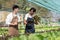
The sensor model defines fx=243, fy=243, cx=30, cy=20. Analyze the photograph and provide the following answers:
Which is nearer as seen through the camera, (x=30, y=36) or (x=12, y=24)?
→ (x=30, y=36)

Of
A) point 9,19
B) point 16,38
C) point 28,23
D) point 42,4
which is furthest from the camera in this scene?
point 28,23

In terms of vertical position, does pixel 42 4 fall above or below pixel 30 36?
above

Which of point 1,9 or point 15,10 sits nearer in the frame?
point 15,10

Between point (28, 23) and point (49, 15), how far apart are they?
17.4 ft

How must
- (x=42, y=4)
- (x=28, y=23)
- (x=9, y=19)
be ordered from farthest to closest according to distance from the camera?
(x=28, y=23)
(x=9, y=19)
(x=42, y=4)

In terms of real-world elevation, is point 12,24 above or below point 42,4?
below

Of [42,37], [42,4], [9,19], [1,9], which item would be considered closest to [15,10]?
[9,19]

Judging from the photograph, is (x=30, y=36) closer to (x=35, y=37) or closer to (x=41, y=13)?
(x=35, y=37)

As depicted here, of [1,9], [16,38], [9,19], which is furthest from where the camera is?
[1,9]

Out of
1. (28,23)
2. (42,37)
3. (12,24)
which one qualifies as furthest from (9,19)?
(42,37)

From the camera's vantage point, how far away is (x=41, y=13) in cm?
899

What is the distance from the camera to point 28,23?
3697 millimetres

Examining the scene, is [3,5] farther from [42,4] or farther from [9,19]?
[42,4]

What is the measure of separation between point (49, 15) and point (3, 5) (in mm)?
1755
